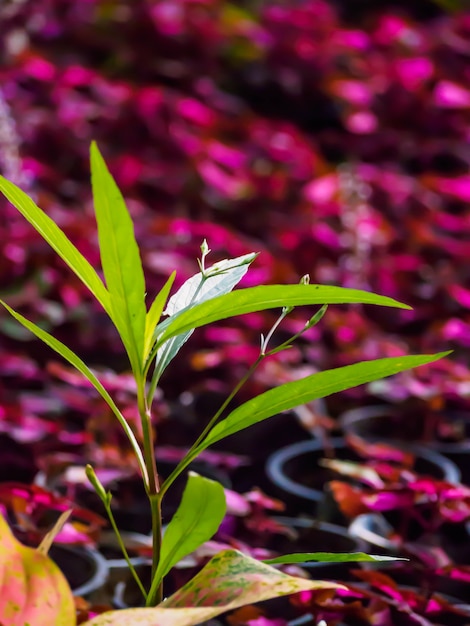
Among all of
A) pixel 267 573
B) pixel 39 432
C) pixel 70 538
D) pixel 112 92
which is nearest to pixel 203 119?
pixel 112 92

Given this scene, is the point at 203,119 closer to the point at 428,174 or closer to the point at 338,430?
the point at 428,174

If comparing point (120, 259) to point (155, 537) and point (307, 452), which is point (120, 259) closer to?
point (155, 537)

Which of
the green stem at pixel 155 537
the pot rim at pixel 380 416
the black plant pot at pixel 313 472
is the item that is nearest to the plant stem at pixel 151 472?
the green stem at pixel 155 537

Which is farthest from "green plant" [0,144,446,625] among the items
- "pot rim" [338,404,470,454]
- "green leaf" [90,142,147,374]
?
"pot rim" [338,404,470,454]

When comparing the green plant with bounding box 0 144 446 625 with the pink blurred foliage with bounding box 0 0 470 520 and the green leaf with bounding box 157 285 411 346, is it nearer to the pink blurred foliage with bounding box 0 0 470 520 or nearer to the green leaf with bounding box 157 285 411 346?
the green leaf with bounding box 157 285 411 346

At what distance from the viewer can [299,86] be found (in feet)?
8.63

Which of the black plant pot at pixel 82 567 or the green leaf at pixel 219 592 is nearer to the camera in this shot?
the green leaf at pixel 219 592

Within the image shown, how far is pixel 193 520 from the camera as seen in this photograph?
0.57 metres

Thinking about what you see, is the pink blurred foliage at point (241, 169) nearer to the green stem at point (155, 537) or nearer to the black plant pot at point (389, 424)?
the black plant pot at point (389, 424)

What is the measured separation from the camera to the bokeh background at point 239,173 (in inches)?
59.5

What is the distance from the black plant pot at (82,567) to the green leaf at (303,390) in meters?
0.34

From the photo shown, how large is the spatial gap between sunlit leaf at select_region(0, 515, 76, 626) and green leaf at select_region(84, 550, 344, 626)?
0.07 ft

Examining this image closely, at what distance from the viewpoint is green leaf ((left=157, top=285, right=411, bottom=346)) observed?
1.74 ft

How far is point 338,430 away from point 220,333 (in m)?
0.26
